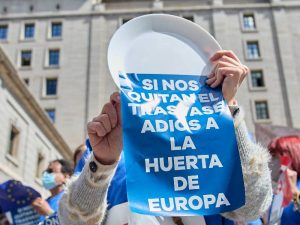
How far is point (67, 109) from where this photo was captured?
29594 millimetres

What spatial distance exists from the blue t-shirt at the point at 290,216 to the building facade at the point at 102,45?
26.4 m

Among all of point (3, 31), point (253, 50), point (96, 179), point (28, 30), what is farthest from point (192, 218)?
point (3, 31)

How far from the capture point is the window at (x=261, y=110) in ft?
97.1

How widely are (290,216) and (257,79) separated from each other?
2911 centimetres

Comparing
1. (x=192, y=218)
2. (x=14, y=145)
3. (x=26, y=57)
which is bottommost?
(x=192, y=218)

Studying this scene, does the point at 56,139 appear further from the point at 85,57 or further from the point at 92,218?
the point at 92,218

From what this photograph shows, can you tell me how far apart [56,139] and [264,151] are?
2099 cm

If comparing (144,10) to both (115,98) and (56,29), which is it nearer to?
(56,29)

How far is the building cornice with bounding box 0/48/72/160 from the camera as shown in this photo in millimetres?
14445

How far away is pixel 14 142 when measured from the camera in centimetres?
1647

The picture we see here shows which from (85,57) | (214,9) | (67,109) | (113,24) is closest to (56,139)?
(67,109)

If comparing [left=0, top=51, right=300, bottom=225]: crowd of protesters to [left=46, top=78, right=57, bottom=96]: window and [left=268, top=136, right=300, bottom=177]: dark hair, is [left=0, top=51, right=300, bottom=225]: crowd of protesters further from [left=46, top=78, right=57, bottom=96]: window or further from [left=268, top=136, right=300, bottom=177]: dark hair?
[left=46, top=78, right=57, bottom=96]: window

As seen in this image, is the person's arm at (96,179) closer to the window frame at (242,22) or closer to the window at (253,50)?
the window at (253,50)

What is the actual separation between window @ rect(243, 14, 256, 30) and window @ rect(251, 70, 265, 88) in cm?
359
